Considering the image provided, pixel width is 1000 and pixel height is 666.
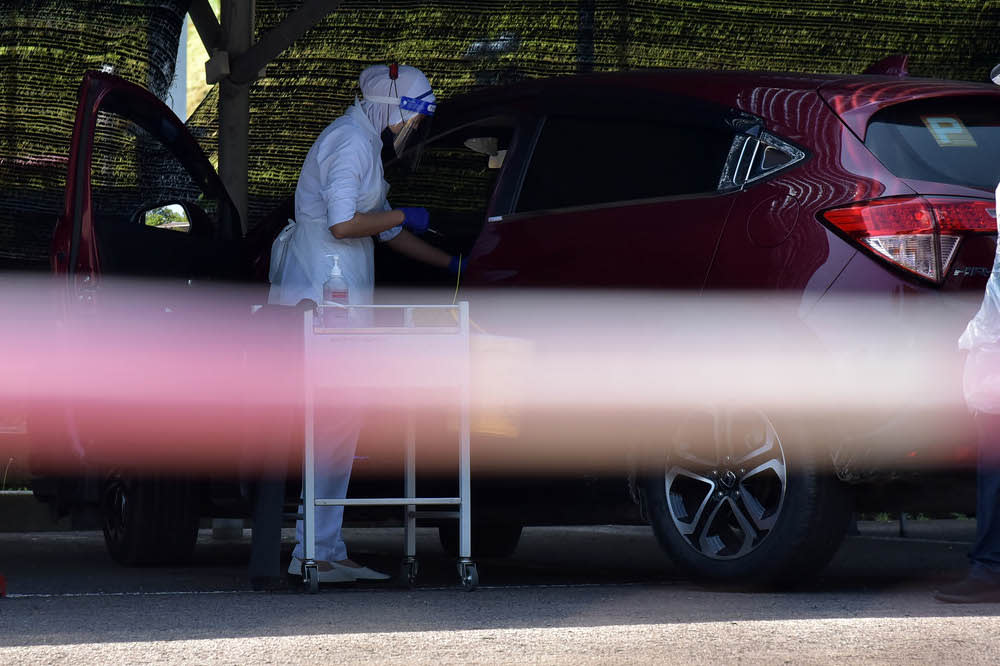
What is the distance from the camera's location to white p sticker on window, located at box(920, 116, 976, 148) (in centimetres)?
535

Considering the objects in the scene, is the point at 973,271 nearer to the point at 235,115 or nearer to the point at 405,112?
the point at 405,112

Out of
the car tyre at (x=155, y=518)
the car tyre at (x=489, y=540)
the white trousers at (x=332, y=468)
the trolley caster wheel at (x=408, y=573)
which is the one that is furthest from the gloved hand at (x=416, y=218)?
the car tyre at (x=489, y=540)

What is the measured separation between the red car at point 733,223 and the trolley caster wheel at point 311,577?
86 cm

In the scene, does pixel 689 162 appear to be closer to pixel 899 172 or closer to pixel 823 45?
pixel 899 172

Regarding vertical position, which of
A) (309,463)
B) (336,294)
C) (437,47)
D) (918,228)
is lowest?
(309,463)

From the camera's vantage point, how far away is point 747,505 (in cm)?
543

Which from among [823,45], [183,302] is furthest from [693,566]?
[823,45]

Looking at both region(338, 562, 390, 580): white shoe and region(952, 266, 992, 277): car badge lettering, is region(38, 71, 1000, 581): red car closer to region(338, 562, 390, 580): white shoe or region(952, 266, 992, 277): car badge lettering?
region(952, 266, 992, 277): car badge lettering

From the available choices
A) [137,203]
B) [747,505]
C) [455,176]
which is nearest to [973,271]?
[747,505]

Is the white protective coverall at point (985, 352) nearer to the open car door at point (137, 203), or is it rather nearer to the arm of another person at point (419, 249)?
the arm of another person at point (419, 249)

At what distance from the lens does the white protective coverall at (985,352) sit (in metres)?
4.89

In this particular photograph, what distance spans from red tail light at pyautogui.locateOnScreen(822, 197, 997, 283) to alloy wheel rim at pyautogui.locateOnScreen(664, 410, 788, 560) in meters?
0.67

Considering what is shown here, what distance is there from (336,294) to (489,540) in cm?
248

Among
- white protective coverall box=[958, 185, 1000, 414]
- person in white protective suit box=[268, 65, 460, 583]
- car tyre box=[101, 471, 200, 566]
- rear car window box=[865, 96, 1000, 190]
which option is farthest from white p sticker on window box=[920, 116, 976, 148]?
car tyre box=[101, 471, 200, 566]
